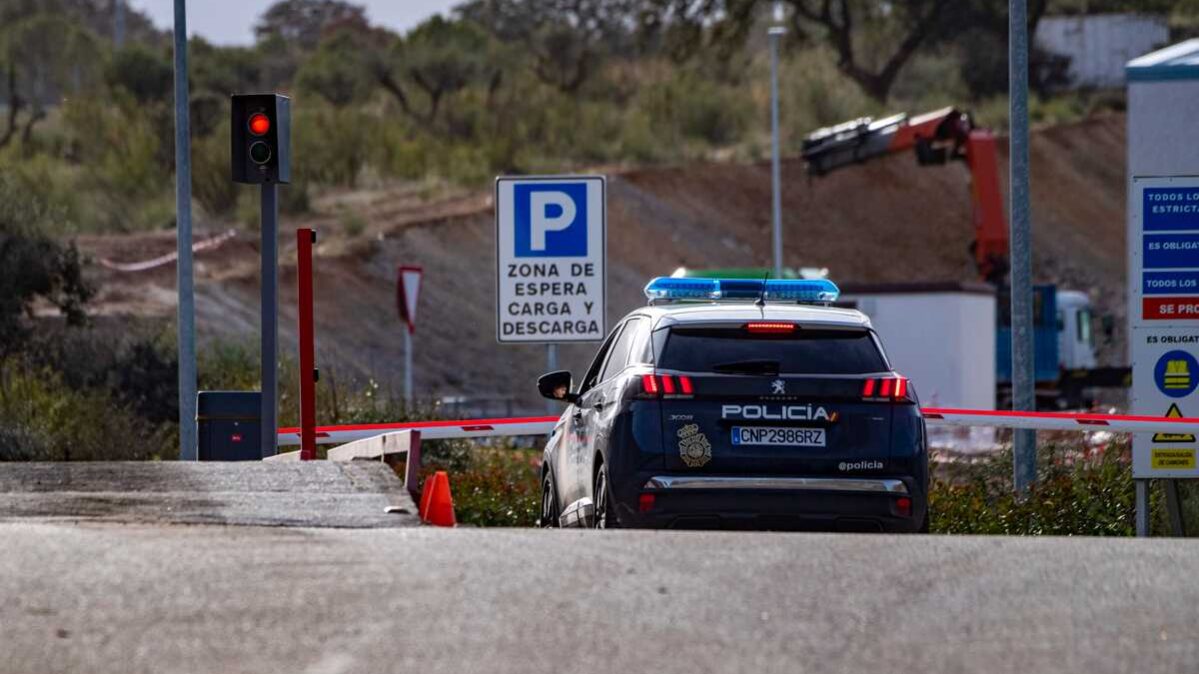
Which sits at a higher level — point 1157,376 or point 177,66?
point 177,66

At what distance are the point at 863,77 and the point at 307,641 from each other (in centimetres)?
7254

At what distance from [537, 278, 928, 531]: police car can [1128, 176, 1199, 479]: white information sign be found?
513 cm

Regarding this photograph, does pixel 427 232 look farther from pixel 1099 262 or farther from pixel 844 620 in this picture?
pixel 844 620

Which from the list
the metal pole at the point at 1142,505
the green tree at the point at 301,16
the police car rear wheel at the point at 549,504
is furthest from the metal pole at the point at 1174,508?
the green tree at the point at 301,16

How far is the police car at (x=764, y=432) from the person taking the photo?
40.4ft

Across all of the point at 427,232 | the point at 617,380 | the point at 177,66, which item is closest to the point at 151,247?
the point at 427,232

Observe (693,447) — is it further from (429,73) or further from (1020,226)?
(429,73)

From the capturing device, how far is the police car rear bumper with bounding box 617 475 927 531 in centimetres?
1230

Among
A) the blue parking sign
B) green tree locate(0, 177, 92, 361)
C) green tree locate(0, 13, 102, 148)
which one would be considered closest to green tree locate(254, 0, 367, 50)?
green tree locate(0, 13, 102, 148)

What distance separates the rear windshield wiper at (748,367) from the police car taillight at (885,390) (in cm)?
51

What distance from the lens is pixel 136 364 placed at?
94.6ft

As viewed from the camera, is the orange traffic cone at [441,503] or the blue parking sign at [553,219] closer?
the orange traffic cone at [441,503]

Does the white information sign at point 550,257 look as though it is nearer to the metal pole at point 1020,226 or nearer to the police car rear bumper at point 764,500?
the metal pole at point 1020,226

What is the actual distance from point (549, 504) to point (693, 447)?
332 cm
